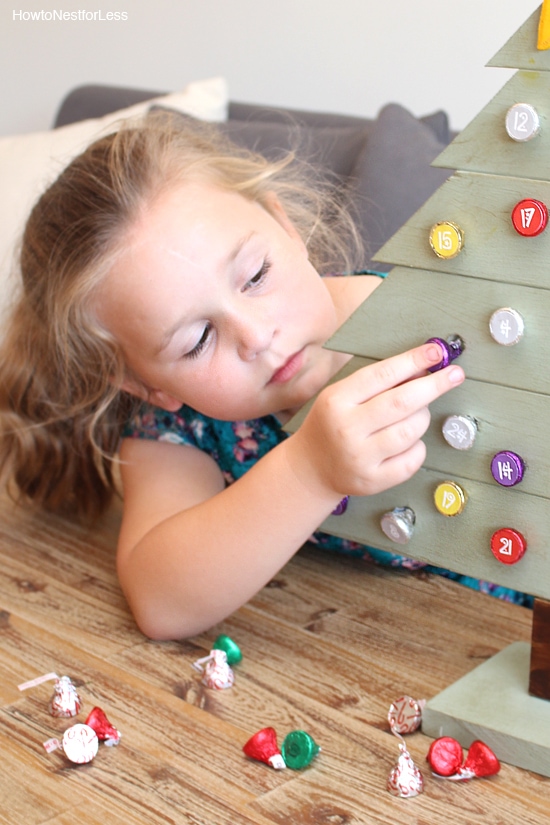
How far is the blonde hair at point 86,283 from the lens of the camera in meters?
1.02

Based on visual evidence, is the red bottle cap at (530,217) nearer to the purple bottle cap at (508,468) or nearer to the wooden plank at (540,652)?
the purple bottle cap at (508,468)

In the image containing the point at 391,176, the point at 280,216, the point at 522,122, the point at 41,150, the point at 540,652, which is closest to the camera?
the point at 522,122

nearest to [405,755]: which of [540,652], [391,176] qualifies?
[540,652]

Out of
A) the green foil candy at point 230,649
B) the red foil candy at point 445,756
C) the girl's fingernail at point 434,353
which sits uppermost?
the girl's fingernail at point 434,353

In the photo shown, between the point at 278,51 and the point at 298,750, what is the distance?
1948mm

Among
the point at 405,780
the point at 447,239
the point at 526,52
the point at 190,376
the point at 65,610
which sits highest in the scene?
the point at 526,52

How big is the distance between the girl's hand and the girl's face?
0.22m

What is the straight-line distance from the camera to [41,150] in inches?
79.4

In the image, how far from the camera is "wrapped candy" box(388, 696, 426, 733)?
2.38ft

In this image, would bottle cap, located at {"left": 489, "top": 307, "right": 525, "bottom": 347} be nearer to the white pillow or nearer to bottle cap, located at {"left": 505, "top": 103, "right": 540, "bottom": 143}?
bottle cap, located at {"left": 505, "top": 103, "right": 540, "bottom": 143}

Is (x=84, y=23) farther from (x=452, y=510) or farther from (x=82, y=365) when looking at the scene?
(x=452, y=510)

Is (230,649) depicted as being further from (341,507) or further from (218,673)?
(341,507)

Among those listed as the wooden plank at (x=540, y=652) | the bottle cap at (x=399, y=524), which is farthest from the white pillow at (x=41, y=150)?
the wooden plank at (x=540, y=652)

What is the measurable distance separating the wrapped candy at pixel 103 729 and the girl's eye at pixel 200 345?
1.26 feet
